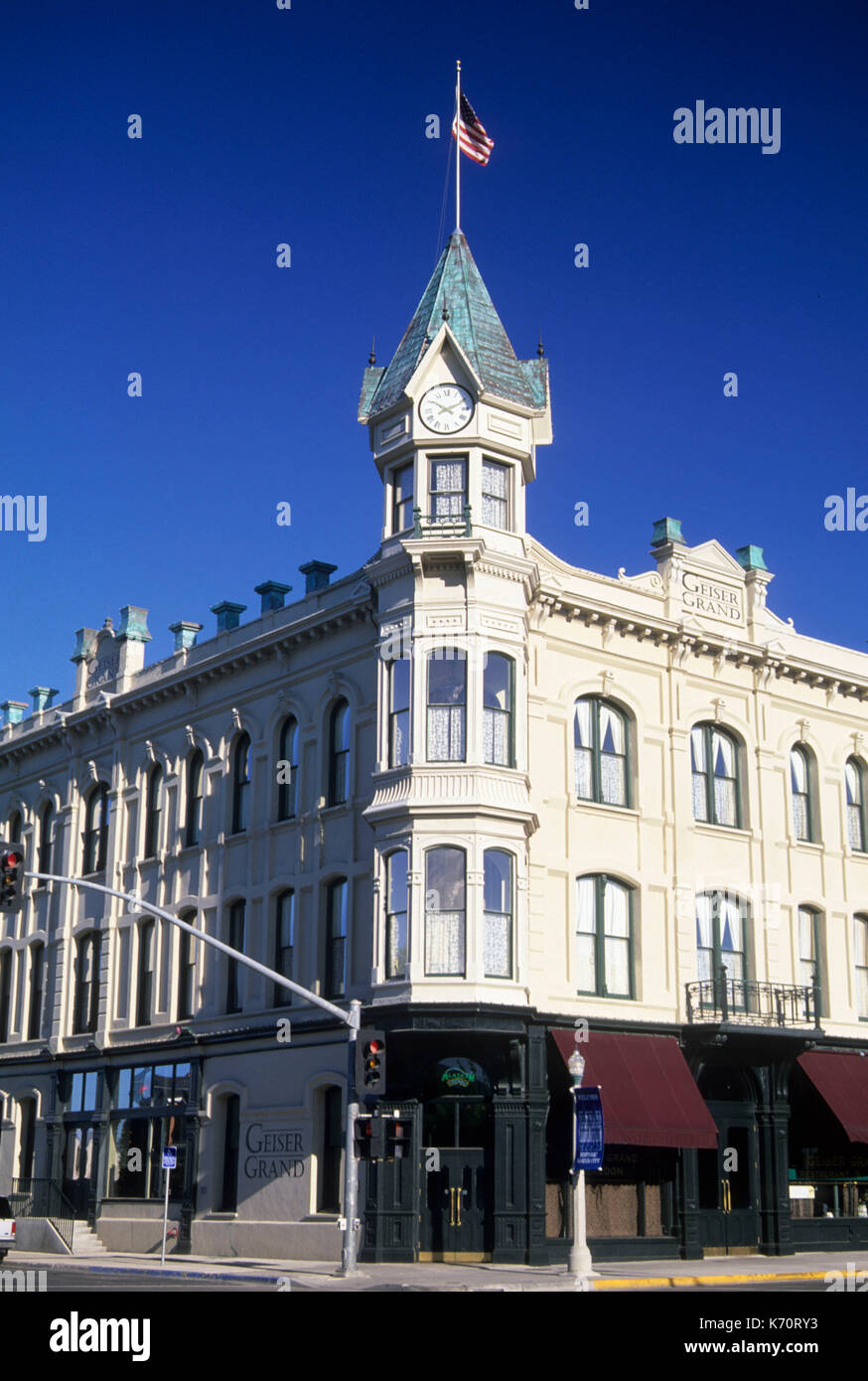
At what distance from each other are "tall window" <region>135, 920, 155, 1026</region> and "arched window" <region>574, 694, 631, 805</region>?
12.7 m

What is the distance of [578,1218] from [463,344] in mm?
17842

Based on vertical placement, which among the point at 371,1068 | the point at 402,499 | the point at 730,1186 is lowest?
the point at 730,1186

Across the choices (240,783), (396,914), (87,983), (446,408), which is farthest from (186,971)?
(446,408)

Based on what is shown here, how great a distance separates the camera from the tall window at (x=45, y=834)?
4619 centimetres

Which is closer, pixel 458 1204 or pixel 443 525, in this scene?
pixel 458 1204

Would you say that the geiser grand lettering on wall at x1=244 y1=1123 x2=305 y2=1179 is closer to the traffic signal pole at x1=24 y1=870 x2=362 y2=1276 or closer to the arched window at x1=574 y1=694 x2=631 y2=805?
the traffic signal pole at x1=24 y1=870 x2=362 y2=1276

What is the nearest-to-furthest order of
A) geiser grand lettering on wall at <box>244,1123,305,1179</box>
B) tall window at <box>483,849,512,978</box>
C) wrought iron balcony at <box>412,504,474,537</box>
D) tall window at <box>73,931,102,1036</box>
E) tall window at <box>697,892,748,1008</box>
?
tall window at <box>483,849,512,978</box> → wrought iron balcony at <box>412,504,474,537</box> → geiser grand lettering on wall at <box>244,1123,305,1179</box> → tall window at <box>697,892,748,1008</box> → tall window at <box>73,931,102,1036</box>

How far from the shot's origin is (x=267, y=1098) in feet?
112

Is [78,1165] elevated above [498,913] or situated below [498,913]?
below

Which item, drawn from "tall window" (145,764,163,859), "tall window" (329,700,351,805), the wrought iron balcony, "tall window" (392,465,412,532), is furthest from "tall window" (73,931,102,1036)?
the wrought iron balcony

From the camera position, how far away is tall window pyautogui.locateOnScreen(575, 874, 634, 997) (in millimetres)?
33281

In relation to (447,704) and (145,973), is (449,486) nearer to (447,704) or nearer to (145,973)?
(447,704)

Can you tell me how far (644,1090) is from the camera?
31859 mm
